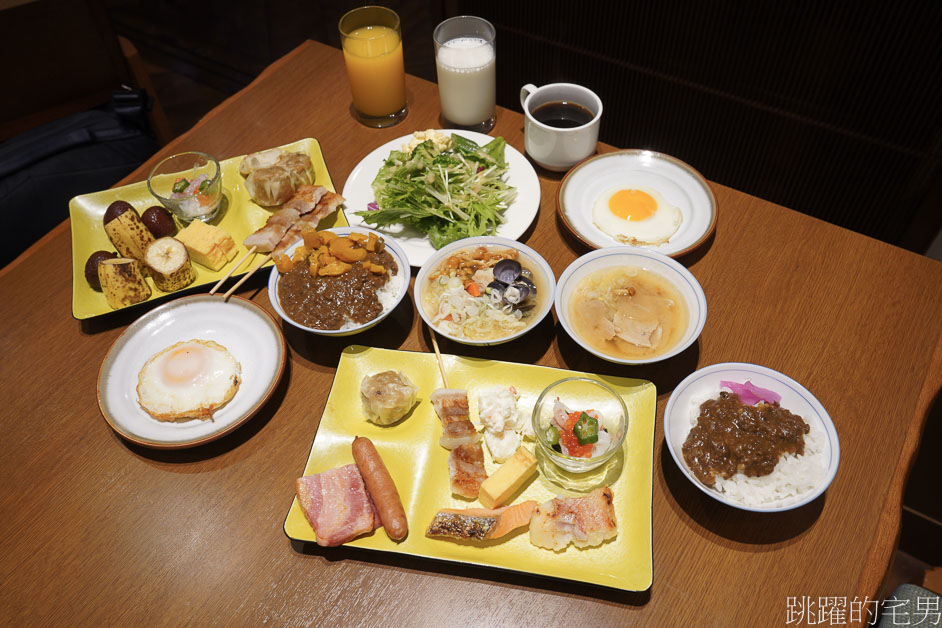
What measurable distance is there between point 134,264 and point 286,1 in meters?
4.95

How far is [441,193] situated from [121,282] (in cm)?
125

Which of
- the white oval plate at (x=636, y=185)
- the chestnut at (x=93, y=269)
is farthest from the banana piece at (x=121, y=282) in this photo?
the white oval plate at (x=636, y=185)

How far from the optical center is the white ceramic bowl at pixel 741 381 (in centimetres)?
170

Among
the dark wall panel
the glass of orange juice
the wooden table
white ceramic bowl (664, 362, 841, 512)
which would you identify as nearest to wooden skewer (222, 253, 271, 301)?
the wooden table

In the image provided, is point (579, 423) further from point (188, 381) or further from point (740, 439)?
point (188, 381)

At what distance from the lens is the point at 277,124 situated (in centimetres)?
297

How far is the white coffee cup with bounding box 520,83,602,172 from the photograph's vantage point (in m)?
2.49

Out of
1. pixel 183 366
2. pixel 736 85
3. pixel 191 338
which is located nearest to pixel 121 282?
pixel 191 338

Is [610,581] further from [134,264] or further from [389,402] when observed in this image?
[134,264]

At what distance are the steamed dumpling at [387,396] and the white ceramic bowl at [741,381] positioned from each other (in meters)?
0.80

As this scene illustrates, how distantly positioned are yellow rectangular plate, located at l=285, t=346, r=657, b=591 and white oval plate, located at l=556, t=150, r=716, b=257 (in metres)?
0.68

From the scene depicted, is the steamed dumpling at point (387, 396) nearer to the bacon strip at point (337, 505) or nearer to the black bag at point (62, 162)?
the bacon strip at point (337, 505)

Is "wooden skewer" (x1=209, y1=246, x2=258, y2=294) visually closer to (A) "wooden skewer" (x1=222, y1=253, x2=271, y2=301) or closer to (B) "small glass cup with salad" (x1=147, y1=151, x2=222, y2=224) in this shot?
(A) "wooden skewer" (x1=222, y1=253, x2=271, y2=301)

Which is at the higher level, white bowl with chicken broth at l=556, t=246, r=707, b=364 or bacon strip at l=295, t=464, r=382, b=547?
white bowl with chicken broth at l=556, t=246, r=707, b=364
